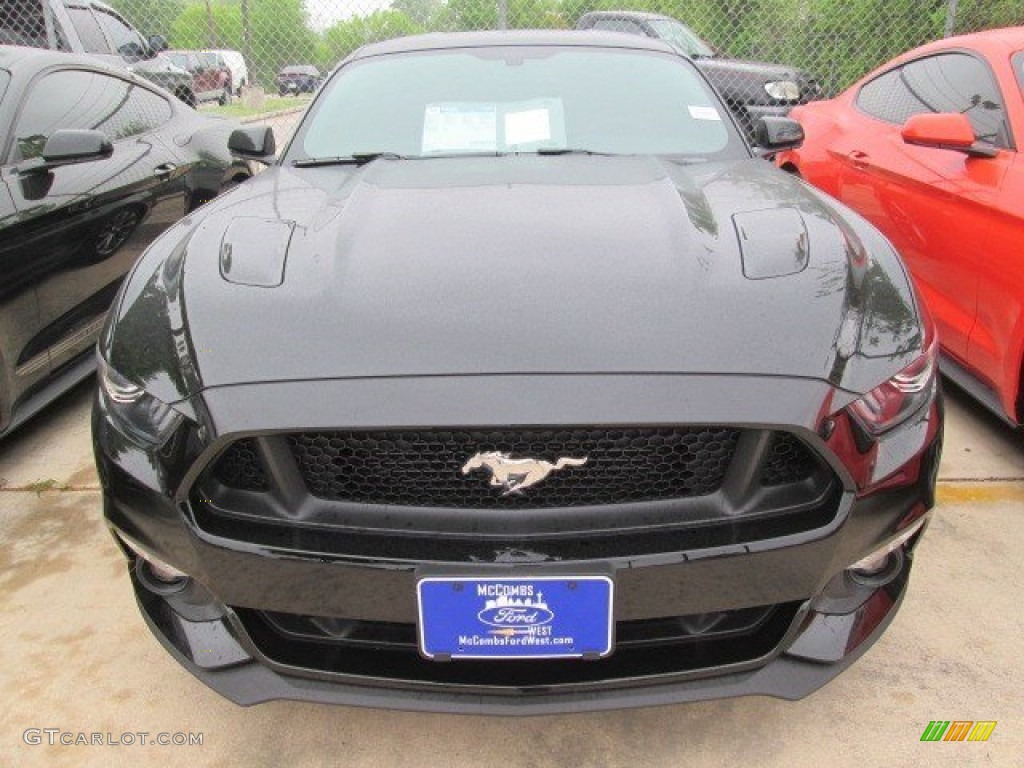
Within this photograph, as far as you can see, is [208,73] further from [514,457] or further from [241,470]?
[514,457]

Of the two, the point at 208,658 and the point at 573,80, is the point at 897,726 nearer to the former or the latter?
the point at 208,658

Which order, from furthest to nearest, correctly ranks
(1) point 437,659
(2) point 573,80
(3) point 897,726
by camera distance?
(2) point 573,80
(3) point 897,726
(1) point 437,659

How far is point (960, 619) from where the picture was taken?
2148 millimetres

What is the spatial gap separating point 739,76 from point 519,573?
8031 millimetres

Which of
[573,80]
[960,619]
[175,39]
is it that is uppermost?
[573,80]

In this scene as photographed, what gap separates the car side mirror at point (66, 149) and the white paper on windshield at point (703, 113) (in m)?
2.14

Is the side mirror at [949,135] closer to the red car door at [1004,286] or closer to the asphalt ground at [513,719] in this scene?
the red car door at [1004,286]

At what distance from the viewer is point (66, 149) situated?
3.10 m

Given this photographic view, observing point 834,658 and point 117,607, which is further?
point 117,607

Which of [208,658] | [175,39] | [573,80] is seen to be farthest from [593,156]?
[175,39]

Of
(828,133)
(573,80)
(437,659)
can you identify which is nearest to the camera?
(437,659)

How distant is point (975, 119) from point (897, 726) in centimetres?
246

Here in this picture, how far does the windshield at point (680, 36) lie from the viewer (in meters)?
9.73

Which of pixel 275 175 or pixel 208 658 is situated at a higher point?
pixel 275 175
